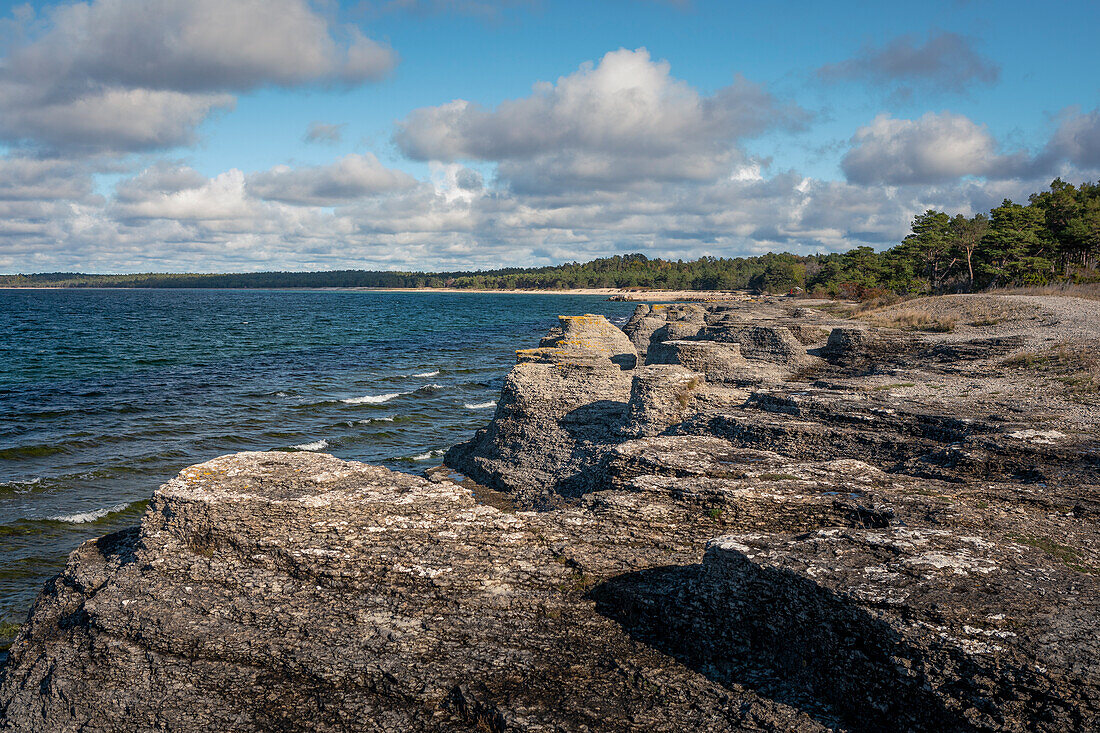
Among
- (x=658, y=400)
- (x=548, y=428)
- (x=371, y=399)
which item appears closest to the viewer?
(x=658, y=400)

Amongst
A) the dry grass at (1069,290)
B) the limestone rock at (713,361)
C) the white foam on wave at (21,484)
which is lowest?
the white foam on wave at (21,484)

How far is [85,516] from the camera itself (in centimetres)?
1565

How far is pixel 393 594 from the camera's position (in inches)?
263

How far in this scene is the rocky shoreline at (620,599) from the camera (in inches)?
190

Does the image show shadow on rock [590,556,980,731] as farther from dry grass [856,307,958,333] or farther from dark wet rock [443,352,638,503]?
dry grass [856,307,958,333]

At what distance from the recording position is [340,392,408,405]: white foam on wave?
31.1m

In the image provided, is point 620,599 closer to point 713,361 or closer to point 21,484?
point 713,361

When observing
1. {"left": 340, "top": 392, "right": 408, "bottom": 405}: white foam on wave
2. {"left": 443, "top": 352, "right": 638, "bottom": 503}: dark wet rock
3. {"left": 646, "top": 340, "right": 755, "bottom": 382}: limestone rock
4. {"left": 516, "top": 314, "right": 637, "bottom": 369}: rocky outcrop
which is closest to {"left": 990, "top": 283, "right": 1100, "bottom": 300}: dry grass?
{"left": 646, "top": 340, "right": 755, "bottom": 382}: limestone rock

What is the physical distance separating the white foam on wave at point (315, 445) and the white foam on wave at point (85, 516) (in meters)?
6.79

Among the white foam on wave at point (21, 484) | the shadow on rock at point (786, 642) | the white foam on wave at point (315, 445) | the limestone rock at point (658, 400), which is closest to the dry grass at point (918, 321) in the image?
the limestone rock at point (658, 400)

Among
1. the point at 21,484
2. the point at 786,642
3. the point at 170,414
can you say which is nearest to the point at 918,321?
the point at 786,642

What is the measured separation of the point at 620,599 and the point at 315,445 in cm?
1905

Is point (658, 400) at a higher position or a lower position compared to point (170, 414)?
higher

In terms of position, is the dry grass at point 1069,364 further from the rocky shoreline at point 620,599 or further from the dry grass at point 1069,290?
the dry grass at point 1069,290
